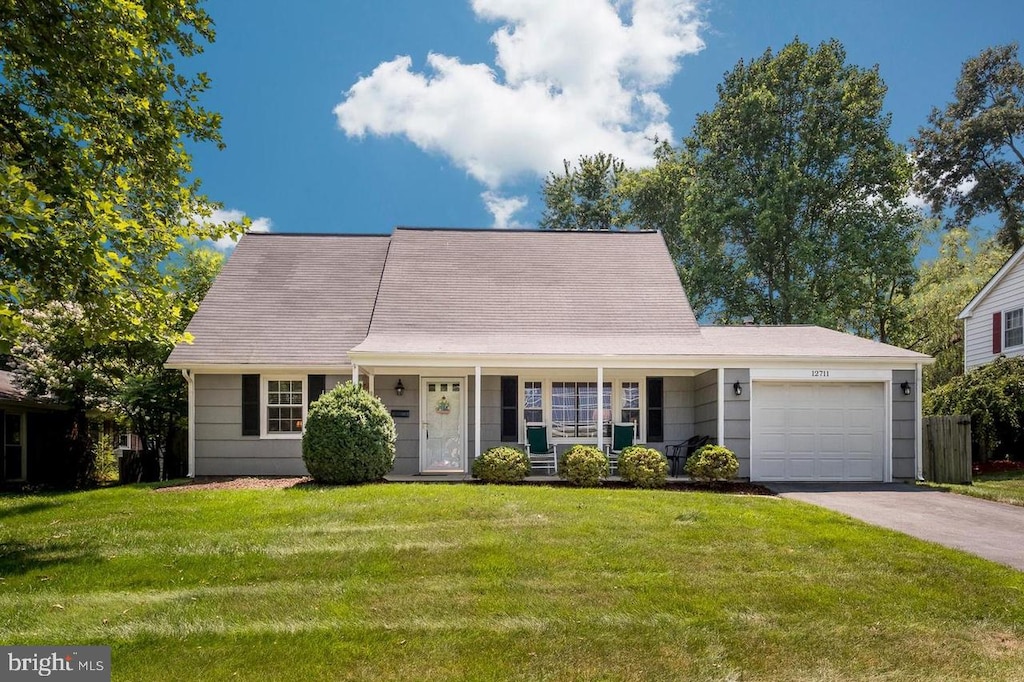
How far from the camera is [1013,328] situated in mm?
20875

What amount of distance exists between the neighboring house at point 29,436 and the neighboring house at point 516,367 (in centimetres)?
639

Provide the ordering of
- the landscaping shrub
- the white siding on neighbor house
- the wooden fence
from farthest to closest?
the white siding on neighbor house, the landscaping shrub, the wooden fence

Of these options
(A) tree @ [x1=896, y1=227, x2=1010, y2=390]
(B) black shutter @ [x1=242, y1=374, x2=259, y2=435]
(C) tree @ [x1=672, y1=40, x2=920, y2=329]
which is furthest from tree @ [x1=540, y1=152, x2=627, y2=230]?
(B) black shutter @ [x1=242, y1=374, x2=259, y2=435]

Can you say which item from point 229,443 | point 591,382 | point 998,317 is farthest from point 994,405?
point 229,443

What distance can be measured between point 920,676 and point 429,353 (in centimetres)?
1016

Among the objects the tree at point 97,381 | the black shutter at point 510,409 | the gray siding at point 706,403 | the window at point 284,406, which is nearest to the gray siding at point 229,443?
the window at point 284,406

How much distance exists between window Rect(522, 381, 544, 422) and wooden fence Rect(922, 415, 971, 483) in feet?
27.6

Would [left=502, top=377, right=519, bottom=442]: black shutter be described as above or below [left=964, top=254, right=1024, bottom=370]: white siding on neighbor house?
below

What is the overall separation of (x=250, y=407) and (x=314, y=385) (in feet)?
4.64

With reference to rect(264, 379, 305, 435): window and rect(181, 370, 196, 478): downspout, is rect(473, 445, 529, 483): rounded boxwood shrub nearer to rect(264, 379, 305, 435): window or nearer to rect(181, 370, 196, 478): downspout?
rect(264, 379, 305, 435): window

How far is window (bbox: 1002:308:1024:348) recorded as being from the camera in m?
20.5

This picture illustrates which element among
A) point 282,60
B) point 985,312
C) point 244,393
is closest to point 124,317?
point 244,393

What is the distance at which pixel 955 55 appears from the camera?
1180 inches

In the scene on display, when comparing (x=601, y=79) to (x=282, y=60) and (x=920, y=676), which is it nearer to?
(x=282, y=60)
